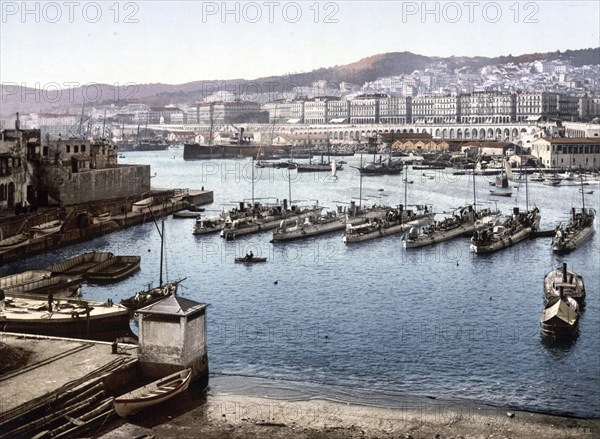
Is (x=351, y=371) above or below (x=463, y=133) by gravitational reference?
below

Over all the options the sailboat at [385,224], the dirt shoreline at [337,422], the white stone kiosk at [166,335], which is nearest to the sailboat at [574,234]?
the sailboat at [385,224]

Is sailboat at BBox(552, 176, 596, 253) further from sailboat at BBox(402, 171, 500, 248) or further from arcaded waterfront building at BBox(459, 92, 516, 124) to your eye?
arcaded waterfront building at BBox(459, 92, 516, 124)

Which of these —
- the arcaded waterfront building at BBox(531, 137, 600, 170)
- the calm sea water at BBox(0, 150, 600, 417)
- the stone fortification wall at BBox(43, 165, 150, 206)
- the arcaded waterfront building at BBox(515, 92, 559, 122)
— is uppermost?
the arcaded waterfront building at BBox(515, 92, 559, 122)

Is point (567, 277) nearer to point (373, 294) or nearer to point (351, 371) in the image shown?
point (373, 294)

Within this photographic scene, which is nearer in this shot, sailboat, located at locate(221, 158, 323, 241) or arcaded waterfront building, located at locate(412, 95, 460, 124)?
sailboat, located at locate(221, 158, 323, 241)

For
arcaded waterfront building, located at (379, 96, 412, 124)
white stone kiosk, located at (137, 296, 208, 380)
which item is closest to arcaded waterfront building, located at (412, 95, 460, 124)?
arcaded waterfront building, located at (379, 96, 412, 124)

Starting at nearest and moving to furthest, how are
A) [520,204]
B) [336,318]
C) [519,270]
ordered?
[336,318]
[519,270]
[520,204]

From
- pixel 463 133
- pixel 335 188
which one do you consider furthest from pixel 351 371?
pixel 463 133

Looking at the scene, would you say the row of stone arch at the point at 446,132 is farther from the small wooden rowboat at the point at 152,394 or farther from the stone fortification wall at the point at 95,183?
the small wooden rowboat at the point at 152,394
